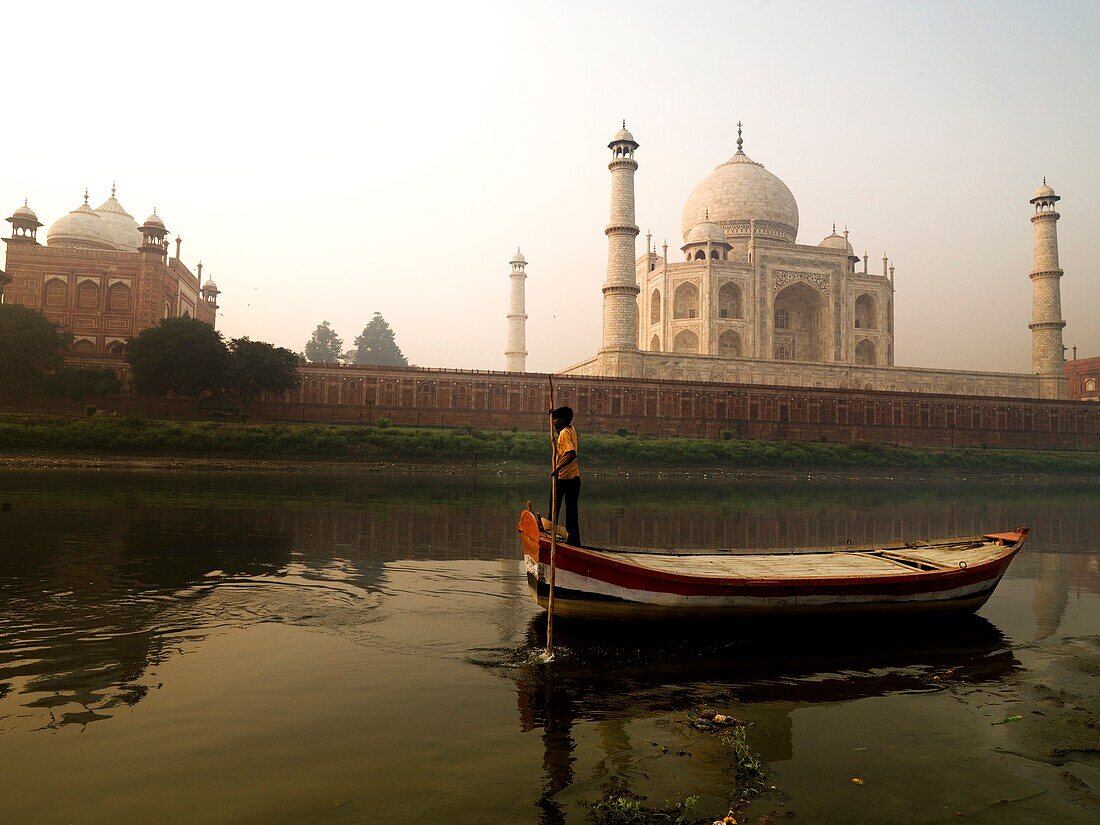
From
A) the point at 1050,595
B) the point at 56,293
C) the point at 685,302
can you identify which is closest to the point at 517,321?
the point at 685,302

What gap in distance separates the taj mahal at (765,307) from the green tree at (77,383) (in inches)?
969

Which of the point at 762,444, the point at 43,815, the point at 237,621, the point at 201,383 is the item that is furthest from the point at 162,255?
the point at 43,815

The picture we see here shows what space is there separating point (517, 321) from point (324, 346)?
29.0 m

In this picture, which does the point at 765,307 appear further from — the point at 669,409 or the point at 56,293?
the point at 56,293

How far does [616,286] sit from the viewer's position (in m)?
41.8

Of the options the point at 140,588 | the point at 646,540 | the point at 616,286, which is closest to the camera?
the point at 140,588

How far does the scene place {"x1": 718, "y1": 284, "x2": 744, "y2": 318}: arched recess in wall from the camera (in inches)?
2009

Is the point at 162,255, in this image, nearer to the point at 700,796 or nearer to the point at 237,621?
the point at 237,621

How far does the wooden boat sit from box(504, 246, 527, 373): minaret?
52819 mm

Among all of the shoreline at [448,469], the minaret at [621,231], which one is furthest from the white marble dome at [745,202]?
the shoreline at [448,469]

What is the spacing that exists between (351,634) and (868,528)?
1242cm

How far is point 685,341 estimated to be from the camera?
51312mm

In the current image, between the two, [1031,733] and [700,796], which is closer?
[700,796]

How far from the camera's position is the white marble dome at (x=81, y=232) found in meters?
46.2
